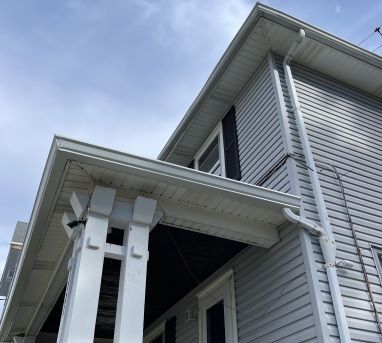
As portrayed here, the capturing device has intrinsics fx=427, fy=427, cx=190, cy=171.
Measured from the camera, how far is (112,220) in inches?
155

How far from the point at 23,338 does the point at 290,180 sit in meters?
5.57

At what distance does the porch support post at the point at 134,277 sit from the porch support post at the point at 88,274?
0.21m

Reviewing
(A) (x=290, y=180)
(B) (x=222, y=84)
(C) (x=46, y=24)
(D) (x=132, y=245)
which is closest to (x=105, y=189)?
(D) (x=132, y=245)

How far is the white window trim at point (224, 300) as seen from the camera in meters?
5.44

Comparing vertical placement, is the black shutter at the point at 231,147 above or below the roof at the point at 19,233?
below

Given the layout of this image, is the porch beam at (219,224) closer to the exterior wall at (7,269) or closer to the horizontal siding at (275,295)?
the horizontal siding at (275,295)

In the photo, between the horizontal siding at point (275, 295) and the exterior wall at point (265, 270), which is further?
the exterior wall at point (265, 270)

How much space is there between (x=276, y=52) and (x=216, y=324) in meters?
4.16

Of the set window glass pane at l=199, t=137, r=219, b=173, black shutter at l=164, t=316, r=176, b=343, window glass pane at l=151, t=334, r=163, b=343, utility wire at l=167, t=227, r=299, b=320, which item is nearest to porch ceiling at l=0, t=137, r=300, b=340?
utility wire at l=167, t=227, r=299, b=320

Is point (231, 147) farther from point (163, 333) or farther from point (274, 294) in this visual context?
point (163, 333)

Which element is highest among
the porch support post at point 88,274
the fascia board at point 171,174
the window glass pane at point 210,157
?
the window glass pane at point 210,157

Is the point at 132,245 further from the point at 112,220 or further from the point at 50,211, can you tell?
the point at 50,211

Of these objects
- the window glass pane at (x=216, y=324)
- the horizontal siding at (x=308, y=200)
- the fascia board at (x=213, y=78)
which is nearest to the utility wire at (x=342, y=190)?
the horizontal siding at (x=308, y=200)

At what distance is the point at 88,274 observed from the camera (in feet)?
11.3
